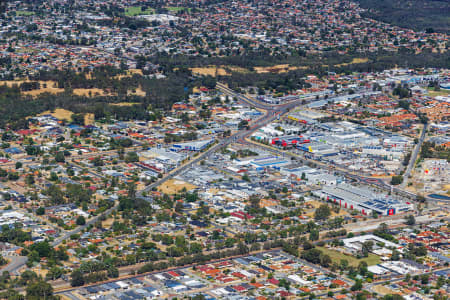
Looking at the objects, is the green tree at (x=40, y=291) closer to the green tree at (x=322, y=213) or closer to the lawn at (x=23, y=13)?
the green tree at (x=322, y=213)

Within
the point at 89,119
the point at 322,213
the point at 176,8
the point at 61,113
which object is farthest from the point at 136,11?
the point at 322,213

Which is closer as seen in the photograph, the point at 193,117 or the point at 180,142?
the point at 180,142

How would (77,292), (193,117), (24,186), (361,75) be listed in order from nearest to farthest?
(77,292) < (24,186) < (193,117) < (361,75)

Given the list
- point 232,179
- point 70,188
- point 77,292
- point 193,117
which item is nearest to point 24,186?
point 70,188

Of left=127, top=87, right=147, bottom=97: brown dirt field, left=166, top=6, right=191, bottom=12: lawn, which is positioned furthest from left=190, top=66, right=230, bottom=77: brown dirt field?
left=166, top=6, right=191, bottom=12: lawn

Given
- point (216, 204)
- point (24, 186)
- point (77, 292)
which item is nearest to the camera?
point (77, 292)

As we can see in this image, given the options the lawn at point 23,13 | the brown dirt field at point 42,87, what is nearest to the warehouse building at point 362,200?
the brown dirt field at point 42,87

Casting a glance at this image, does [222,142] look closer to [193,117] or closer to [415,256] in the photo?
[193,117]
